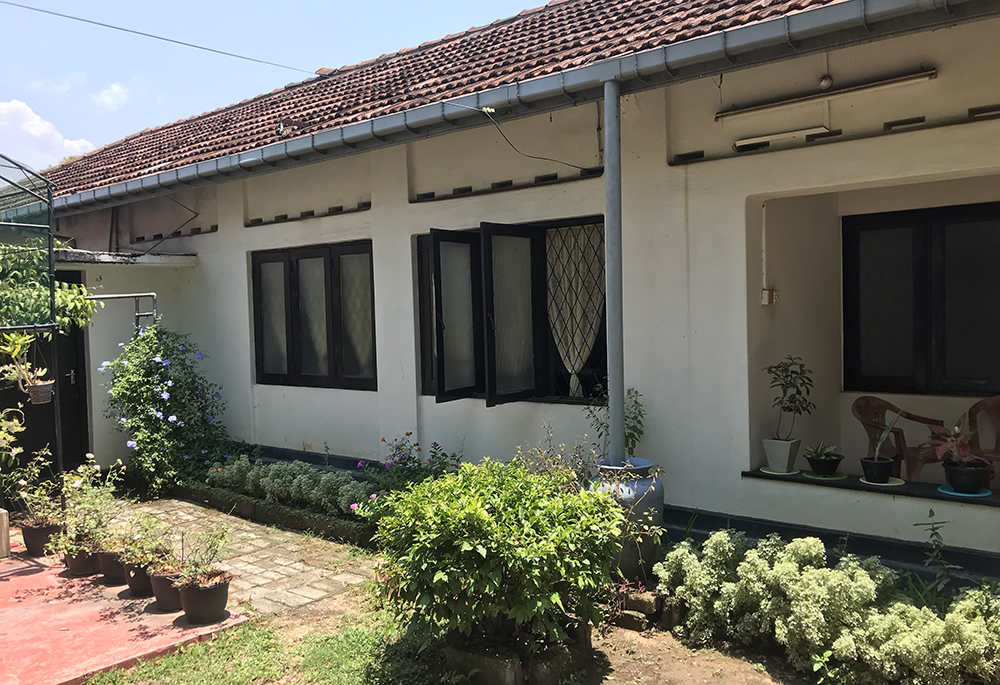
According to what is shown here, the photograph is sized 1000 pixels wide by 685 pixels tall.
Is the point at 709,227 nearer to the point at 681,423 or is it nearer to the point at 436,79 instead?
the point at 681,423

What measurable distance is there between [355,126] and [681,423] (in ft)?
12.8

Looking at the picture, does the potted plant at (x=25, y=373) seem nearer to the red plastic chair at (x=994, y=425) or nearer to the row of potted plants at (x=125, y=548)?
the row of potted plants at (x=125, y=548)

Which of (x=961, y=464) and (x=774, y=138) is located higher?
(x=774, y=138)

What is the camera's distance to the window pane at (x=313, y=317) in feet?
29.9

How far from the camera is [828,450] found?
5734mm

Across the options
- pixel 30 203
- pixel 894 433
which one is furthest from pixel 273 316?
pixel 894 433

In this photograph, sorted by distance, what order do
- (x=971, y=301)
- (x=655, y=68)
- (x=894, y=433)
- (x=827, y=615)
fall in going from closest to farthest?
(x=827, y=615), (x=655, y=68), (x=894, y=433), (x=971, y=301)

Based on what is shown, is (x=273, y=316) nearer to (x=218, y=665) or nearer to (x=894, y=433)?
(x=218, y=665)

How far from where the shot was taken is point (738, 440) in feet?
19.1

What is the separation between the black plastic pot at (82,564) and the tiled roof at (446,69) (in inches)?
175

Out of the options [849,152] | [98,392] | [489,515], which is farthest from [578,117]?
[98,392]

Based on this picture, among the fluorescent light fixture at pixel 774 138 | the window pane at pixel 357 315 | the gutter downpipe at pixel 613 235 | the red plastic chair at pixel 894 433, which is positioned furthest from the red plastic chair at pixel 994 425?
the window pane at pixel 357 315

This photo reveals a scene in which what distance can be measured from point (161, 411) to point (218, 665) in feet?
16.7

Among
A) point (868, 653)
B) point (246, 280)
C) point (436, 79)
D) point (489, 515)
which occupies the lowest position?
point (868, 653)
